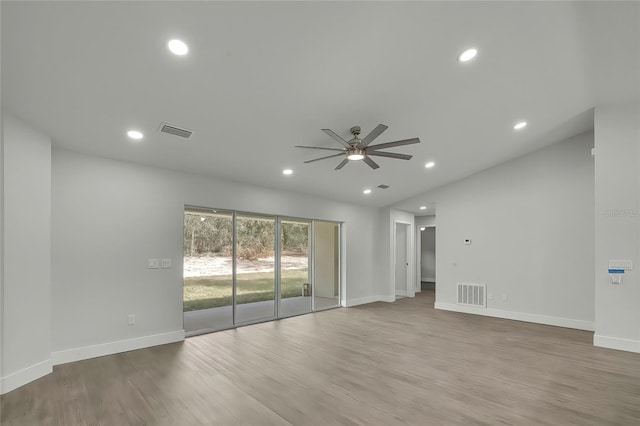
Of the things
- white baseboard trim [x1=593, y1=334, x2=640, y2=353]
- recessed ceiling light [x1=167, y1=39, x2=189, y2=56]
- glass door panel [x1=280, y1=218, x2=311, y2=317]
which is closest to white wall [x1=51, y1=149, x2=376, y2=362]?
glass door panel [x1=280, y1=218, x2=311, y2=317]

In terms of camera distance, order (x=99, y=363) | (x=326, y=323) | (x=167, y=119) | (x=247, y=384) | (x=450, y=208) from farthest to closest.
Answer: (x=450, y=208)
(x=326, y=323)
(x=99, y=363)
(x=167, y=119)
(x=247, y=384)

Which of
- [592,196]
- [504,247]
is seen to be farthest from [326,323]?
[592,196]

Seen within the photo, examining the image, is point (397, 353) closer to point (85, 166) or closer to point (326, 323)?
point (326, 323)

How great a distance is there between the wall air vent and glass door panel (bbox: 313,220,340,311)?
2901 millimetres

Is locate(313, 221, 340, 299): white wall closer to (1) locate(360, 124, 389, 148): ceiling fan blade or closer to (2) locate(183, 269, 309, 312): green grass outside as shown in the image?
(2) locate(183, 269, 309, 312): green grass outside

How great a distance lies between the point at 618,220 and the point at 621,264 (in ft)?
2.12

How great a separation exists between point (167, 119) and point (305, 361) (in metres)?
3.43

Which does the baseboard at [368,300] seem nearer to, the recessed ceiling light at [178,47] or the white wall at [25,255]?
the white wall at [25,255]

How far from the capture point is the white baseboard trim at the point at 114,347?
397 cm

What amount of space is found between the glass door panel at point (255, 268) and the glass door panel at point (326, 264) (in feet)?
4.18

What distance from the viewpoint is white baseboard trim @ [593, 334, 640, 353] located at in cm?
448

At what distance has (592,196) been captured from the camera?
570 cm

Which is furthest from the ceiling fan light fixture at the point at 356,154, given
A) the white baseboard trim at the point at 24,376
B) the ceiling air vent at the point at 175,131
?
the white baseboard trim at the point at 24,376

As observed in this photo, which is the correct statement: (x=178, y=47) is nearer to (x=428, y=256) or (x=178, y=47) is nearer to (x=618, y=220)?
(x=618, y=220)
